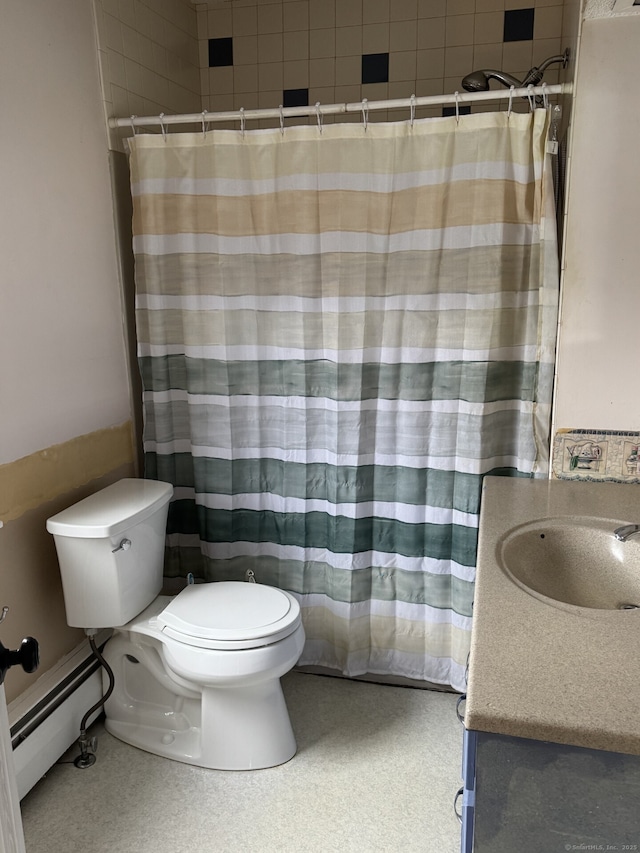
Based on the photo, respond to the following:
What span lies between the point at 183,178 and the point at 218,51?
85 cm

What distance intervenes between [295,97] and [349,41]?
281mm

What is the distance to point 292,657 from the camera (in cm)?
198

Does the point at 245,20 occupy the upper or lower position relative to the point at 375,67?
upper

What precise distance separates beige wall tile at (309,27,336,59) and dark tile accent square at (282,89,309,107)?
0.43 feet

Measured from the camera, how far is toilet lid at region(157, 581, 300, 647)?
191cm

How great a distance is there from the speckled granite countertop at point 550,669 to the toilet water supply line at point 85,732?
1296 mm

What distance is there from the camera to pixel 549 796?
3.08 feet

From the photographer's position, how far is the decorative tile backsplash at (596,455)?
75.9 inches

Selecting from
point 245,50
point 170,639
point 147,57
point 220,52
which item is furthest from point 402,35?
point 170,639

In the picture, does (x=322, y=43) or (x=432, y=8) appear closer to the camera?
(x=432, y=8)

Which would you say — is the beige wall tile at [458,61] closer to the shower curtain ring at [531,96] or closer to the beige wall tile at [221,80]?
the shower curtain ring at [531,96]

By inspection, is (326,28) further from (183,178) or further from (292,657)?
(292,657)

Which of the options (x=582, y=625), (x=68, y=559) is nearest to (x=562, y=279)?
(x=582, y=625)

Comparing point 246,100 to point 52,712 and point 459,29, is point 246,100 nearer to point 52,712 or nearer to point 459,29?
point 459,29
